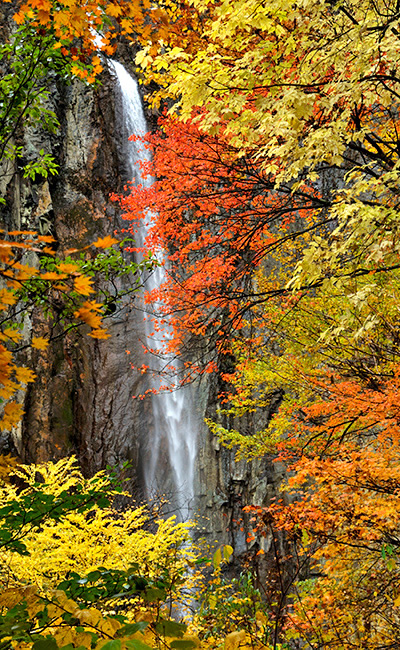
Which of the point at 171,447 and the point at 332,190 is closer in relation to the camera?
the point at 332,190

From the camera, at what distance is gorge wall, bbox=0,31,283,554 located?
13.2 m

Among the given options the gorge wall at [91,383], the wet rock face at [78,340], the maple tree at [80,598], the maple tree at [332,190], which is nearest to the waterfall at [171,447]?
the gorge wall at [91,383]

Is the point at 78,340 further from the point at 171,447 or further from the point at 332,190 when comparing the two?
the point at 332,190

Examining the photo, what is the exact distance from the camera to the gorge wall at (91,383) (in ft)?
43.4

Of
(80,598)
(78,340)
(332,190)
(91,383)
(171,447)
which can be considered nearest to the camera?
(80,598)

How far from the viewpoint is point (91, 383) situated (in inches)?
574

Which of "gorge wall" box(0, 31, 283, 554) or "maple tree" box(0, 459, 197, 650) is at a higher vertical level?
"gorge wall" box(0, 31, 283, 554)

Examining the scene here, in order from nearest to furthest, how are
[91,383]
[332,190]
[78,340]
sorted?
[332,190] → [91,383] → [78,340]

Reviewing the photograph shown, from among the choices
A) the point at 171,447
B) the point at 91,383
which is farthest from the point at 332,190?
the point at 171,447

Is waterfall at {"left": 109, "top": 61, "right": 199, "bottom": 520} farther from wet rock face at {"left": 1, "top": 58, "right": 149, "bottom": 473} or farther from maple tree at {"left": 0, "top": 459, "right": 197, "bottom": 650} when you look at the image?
maple tree at {"left": 0, "top": 459, "right": 197, "bottom": 650}

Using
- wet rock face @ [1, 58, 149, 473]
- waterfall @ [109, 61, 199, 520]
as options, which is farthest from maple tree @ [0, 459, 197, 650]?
waterfall @ [109, 61, 199, 520]

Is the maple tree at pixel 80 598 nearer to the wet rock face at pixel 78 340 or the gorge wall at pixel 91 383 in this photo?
the gorge wall at pixel 91 383

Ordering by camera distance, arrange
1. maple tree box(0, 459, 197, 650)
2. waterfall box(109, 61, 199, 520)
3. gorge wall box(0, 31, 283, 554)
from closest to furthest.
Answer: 1. maple tree box(0, 459, 197, 650)
2. gorge wall box(0, 31, 283, 554)
3. waterfall box(109, 61, 199, 520)

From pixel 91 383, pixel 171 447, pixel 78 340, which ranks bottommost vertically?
pixel 171 447
